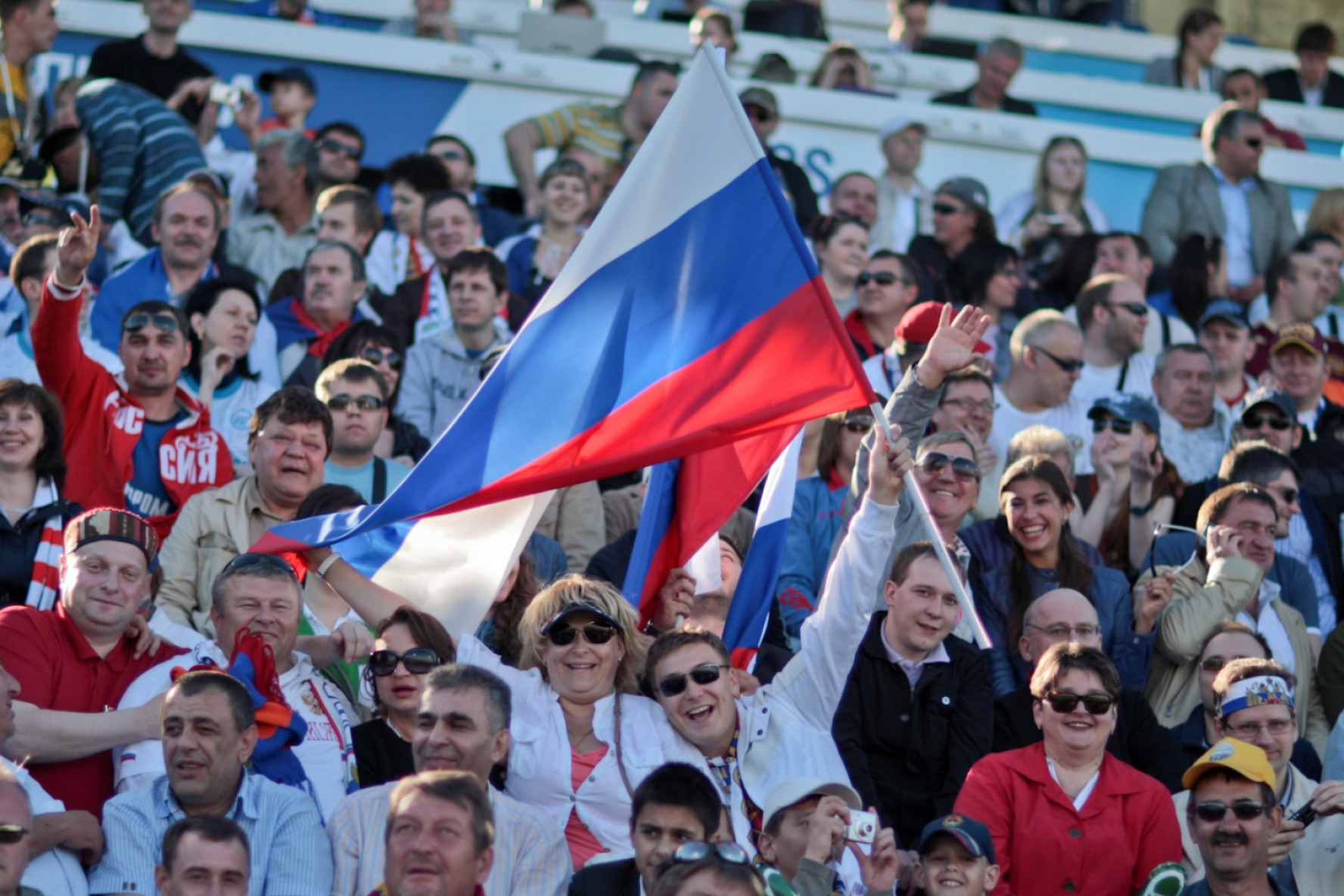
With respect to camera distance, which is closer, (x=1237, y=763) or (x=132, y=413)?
(x=1237, y=763)

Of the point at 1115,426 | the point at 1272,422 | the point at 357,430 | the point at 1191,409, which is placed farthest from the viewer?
the point at 1191,409

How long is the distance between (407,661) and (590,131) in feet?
21.9

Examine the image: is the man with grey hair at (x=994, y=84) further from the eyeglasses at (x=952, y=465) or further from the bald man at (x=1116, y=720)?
the bald man at (x=1116, y=720)

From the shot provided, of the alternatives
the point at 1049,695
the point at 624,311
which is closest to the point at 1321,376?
the point at 1049,695

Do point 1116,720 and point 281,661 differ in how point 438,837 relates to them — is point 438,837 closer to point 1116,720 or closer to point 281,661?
point 281,661

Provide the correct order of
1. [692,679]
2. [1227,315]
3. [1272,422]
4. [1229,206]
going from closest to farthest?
[692,679] → [1272,422] → [1227,315] → [1229,206]

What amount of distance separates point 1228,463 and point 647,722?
143 inches

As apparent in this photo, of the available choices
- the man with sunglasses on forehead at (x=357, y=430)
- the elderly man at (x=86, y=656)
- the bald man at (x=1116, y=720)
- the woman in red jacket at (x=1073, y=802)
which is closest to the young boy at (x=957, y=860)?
the woman in red jacket at (x=1073, y=802)

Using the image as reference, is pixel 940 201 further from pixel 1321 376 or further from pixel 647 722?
pixel 647 722

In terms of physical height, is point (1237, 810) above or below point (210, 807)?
below

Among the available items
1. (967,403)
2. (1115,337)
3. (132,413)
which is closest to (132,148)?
(132,413)

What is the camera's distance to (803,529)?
7910mm

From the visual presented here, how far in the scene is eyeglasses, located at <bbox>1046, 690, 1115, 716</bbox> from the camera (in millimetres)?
6285

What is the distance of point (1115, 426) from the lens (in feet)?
28.4
